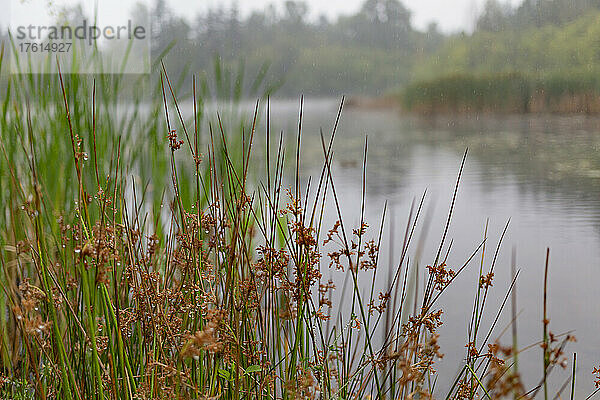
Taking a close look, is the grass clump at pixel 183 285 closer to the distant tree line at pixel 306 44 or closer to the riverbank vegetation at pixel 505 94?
the distant tree line at pixel 306 44

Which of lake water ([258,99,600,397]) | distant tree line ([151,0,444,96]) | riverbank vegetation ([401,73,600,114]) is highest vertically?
distant tree line ([151,0,444,96])

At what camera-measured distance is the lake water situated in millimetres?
2090

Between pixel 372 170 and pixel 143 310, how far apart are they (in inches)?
56.2

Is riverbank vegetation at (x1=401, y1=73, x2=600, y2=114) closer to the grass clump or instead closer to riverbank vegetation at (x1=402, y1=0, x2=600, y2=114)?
riverbank vegetation at (x1=402, y1=0, x2=600, y2=114)

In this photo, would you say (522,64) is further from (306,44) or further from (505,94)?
(306,44)

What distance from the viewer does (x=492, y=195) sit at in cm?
220

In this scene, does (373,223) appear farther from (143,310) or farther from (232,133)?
(143,310)

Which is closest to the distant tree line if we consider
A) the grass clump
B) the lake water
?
the lake water

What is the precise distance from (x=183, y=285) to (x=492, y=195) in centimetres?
138

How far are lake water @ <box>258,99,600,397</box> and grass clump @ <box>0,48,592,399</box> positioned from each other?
110 millimetres

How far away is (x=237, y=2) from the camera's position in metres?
2.30

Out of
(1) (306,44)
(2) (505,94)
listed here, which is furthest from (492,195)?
(1) (306,44)

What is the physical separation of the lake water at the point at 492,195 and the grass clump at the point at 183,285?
0.11m

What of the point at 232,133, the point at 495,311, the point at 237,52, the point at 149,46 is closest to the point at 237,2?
the point at 237,52
